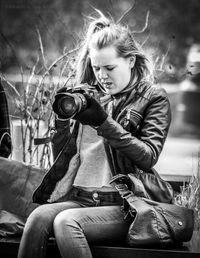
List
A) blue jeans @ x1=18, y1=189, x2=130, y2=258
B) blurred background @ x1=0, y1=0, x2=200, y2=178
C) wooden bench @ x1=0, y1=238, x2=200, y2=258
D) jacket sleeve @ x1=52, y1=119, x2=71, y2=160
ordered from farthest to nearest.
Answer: blurred background @ x1=0, y1=0, x2=200, y2=178, jacket sleeve @ x1=52, y1=119, x2=71, y2=160, wooden bench @ x1=0, y1=238, x2=200, y2=258, blue jeans @ x1=18, y1=189, x2=130, y2=258

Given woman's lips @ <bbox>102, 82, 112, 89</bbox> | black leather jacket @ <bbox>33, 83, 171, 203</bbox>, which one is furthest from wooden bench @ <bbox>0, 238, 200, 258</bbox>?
woman's lips @ <bbox>102, 82, 112, 89</bbox>

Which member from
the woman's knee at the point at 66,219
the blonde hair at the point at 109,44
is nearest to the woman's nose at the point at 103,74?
the blonde hair at the point at 109,44

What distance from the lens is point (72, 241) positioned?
92.5 inches

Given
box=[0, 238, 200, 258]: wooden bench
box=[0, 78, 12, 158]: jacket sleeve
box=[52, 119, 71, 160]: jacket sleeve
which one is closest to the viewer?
box=[0, 238, 200, 258]: wooden bench

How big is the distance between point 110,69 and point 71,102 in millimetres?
325

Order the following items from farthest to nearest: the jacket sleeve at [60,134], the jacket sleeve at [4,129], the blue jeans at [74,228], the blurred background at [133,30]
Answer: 1. the blurred background at [133,30]
2. the jacket sleeve at [4,129]
3. the jacket sleeve at [60,134]
4. the blue jeans at [74,228]

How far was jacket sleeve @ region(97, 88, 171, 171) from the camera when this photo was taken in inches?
95.6

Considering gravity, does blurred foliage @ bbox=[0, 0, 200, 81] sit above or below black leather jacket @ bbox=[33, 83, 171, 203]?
above

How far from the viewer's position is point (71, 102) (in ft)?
7.82

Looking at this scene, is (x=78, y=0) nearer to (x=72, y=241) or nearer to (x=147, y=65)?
(x=147, y=65)

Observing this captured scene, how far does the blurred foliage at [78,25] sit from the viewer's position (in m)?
4.36

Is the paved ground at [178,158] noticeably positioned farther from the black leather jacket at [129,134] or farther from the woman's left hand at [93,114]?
the woman's left hand at [93,114]

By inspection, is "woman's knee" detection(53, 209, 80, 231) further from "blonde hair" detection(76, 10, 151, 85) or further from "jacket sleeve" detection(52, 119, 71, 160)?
"blonde hair" detection(76, 10, 151, 85)

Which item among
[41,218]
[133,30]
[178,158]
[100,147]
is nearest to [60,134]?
[100,147]
